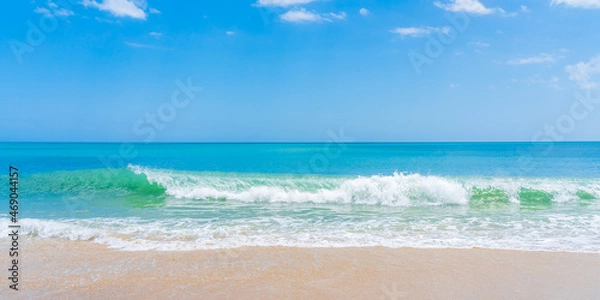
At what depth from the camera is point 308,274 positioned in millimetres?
5418

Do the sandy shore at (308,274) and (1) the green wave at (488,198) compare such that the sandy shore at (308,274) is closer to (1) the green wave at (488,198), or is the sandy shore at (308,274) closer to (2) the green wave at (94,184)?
(1) the green wave at (488,198)

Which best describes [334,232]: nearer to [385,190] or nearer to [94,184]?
[385,190]

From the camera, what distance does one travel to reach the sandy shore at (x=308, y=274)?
4758 millimetres

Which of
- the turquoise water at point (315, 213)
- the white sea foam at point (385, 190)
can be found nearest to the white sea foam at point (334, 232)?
the turquoise water at point (315, 213)

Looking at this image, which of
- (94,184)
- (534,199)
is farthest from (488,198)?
(94,184)

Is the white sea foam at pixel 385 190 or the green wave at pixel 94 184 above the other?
the white sea foam at pixel 385 190

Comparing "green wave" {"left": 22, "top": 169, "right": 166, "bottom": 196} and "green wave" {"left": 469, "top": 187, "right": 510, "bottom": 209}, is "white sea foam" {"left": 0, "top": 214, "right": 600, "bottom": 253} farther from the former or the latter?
"green wave" {"left": 22, "top": 169, "right": 166, "bottom": 196}

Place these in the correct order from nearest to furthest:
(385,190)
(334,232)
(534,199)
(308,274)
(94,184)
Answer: (308,274) < (334,232) < (385,190) < (534,199) < (94,184)

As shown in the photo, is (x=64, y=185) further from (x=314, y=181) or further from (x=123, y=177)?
(x=314, y=181)

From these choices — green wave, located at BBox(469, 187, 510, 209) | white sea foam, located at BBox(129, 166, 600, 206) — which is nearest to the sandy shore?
green wave, located at BBox(469, 187, 510, 209)

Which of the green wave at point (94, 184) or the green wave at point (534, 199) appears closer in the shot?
the green wave at point (534, 199)

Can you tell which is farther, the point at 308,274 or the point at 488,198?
the point at 488,198

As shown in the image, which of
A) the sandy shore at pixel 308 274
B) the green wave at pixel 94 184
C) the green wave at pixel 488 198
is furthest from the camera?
the green wave at pixel 94 184

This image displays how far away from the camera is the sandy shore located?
476 centimetres
